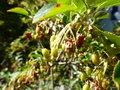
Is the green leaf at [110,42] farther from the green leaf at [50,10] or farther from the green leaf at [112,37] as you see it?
the green leaf at [50,10]

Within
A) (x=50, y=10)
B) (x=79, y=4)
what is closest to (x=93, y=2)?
(x=79, y=4)

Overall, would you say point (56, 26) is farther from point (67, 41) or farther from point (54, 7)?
point (54, 7)

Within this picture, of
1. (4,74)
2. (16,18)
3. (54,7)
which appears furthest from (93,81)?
(16,18)

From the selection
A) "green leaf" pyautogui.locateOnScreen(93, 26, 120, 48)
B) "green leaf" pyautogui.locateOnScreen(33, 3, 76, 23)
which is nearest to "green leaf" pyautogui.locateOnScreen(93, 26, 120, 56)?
"green leaf" pyautogui.locateOnScreen(93, 26, 120, 48)

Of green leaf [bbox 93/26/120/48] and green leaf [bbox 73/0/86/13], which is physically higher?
green leaf [bbox 73/0/86/13]

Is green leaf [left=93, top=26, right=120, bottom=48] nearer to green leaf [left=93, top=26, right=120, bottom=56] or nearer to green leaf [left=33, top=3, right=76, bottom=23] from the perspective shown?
green leaf [left=93, top=26, right=120, bottom=56]

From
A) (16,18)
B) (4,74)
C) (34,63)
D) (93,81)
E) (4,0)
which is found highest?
(4,0)

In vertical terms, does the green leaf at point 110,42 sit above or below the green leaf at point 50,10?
below

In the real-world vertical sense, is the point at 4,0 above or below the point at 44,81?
above

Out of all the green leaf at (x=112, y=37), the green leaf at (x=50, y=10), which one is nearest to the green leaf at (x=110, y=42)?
the green leaf at (x=112, y=37)

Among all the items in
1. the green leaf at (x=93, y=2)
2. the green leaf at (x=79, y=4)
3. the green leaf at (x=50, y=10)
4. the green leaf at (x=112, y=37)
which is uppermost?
the green leaf at (x=79, y=4)

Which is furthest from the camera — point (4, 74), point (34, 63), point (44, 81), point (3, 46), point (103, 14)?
point (3, 46)
